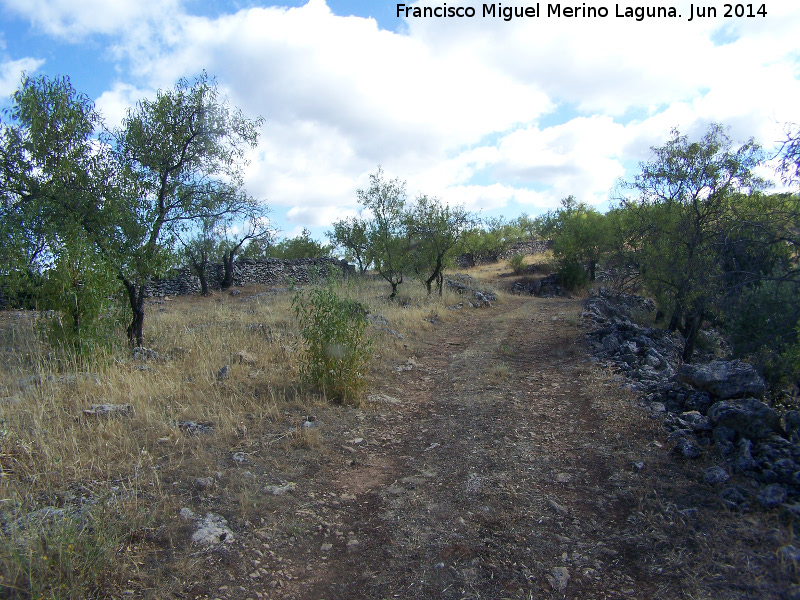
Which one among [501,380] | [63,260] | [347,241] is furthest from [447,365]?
[347,241]

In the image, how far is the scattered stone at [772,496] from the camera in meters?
3.38

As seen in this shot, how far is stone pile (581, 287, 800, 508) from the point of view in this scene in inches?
142

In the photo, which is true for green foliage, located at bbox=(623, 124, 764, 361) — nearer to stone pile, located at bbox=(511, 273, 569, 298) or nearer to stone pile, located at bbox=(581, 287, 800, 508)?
stone pile, located at bbox=(581, 287, 800, 508)

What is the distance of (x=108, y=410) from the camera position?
16.8ft

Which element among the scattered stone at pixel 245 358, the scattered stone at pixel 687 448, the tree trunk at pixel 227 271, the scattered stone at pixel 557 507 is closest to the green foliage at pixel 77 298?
the scattered stone at pixel 245 358

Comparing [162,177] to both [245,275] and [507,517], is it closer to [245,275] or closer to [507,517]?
[507,517]

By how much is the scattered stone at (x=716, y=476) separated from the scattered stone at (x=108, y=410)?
5734 millimetres

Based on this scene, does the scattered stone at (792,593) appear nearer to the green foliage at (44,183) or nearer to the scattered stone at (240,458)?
the scattered stone at (240,458)

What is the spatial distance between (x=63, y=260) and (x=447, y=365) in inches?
267

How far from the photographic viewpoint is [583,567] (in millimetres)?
3090

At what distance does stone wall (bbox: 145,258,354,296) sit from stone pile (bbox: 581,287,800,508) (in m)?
17.1

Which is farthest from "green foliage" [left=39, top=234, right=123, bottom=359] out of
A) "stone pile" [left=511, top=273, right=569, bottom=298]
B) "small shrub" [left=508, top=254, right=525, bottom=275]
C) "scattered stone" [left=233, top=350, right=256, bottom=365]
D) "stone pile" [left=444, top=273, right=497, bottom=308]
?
"small shrub" [left=508, top=254, right=525, bottom=275]

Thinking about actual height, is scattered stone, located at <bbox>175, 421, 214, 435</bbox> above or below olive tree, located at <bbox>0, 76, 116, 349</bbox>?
below

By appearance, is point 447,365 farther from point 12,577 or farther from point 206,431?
point 12,577
